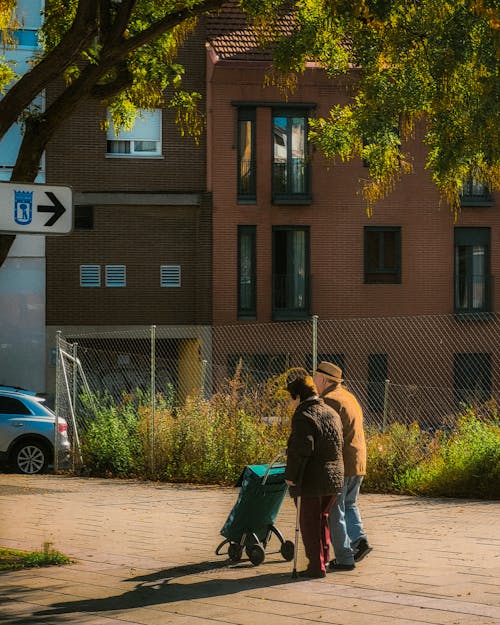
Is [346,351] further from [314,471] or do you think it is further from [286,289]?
[314,471]

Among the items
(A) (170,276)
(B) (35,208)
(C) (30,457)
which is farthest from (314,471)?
(A) (170,276)

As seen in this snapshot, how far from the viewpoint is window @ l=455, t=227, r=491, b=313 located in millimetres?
37406

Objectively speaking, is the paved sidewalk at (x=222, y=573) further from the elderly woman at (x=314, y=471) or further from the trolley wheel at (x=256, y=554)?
the elderly woman at (x=314, y=471)

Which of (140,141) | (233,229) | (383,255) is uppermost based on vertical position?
(140,141)

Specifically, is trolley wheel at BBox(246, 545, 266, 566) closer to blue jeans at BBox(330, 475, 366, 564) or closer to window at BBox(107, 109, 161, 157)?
blue jeans at BBox(330, 475, 366, 564)

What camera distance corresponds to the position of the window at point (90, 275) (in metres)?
35.9

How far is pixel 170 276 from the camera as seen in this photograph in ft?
119

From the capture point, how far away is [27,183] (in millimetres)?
10219

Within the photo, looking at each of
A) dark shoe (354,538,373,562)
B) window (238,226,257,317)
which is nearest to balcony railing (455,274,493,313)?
window (238,226,257,317)

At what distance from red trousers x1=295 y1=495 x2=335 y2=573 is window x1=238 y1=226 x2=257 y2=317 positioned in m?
26.2

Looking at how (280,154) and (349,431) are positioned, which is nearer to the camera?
(349,431)

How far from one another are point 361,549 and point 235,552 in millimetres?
1056

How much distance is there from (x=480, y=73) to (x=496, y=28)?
2990mm

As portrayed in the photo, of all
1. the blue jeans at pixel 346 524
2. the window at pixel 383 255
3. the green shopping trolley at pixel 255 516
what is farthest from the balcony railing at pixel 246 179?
the blue jeans at pixel 346 524
